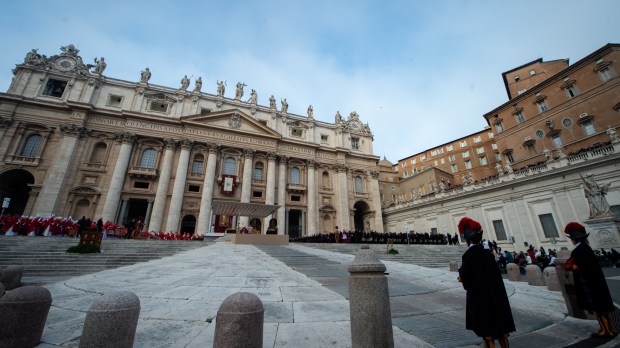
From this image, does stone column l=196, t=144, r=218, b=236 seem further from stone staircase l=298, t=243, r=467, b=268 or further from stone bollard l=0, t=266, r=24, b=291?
stone bollard l=0, t=266, r=24, b=291

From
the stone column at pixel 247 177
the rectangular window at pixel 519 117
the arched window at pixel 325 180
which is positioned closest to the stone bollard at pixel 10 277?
the stone column at pixel 247 177

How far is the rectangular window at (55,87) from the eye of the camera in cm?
2850

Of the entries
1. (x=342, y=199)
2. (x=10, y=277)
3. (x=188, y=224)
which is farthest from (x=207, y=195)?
(x=10, y=277)

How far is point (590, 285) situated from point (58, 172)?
36561 mm

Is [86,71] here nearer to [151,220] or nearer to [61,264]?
[151,220]

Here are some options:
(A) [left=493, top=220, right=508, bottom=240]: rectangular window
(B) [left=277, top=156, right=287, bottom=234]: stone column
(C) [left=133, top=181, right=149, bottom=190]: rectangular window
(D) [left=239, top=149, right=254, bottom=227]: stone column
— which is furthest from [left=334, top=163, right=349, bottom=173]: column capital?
(C) [left=133, top=181, right=149, bottom=190]: rectangular window

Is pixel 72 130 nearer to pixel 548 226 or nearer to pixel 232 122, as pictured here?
pixel 232 122

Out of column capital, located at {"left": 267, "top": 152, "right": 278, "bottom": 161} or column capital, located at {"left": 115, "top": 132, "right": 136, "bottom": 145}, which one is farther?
column capital, located at {"left": 267, "top": 152, "right": 278, "bottom": 161}

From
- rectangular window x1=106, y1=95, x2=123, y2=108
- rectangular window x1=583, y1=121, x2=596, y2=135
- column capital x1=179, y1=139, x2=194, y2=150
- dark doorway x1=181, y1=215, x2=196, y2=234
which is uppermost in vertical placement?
rectangular window x1=106, y1=95, x2=123, y2=108

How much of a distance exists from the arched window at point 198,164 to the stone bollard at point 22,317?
29185mm

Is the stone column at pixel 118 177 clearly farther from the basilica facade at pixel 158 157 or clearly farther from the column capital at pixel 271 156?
the column capital at pixel 271 156

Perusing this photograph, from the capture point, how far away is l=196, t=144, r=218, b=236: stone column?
26.9m

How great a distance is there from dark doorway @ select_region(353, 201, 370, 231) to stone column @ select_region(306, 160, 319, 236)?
8.37 meters

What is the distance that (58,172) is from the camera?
2453cm
